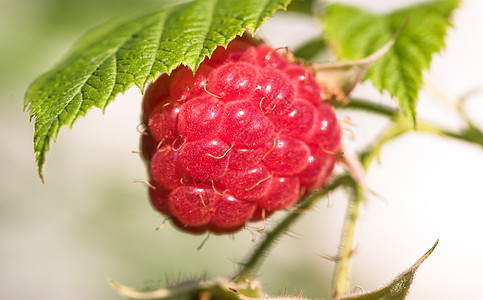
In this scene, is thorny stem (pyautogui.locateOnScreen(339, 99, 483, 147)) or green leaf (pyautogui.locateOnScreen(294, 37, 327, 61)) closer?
thorny stem (pyautogui.locateOnScreen(339, 99, 483, 147))

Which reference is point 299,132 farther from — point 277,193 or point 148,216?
point 148,216

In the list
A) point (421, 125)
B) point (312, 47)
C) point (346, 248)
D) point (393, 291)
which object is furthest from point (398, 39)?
point (393, 291)

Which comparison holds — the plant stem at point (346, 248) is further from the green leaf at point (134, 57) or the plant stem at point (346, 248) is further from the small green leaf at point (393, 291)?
the green leaf at point (134, 57)

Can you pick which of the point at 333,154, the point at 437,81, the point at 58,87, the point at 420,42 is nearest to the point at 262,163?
the point at 333,154

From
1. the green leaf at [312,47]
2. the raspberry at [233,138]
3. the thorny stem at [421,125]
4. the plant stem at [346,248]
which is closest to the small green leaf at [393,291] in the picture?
the plant stem at [346,248]

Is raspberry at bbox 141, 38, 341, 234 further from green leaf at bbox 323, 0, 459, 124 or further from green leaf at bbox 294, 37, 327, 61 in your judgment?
green leaf at bbox 294, 37, 327, 61

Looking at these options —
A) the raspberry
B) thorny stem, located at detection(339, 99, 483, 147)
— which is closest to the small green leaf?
the raspberry
